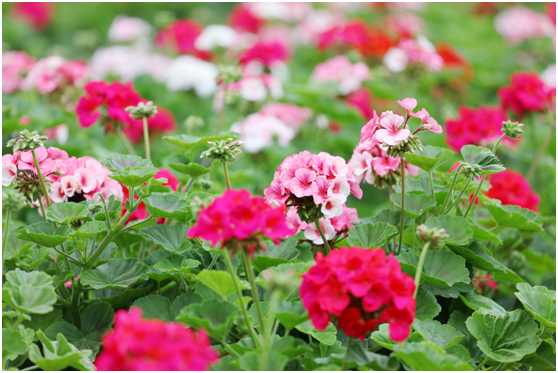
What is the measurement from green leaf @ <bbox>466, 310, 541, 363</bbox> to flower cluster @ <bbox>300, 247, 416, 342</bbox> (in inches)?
17.5

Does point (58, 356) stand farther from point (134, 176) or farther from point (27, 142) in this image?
point (27, 142)

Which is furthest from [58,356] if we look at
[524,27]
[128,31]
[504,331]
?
[524,27]

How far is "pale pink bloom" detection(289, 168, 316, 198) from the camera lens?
1.36 m

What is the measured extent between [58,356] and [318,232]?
779 mm

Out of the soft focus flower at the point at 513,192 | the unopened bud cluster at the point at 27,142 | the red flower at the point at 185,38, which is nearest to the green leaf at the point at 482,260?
the soft focus flower at the point at 513,192

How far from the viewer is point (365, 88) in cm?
393

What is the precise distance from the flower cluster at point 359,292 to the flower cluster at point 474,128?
5.32ft

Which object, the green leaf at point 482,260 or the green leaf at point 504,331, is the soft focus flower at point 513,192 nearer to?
the green leaf at point 482,260

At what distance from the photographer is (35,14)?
6.49 metres

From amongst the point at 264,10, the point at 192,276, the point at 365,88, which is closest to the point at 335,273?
the point at 192,276

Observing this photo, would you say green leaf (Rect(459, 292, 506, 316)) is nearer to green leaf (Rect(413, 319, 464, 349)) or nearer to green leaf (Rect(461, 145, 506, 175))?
green leaf (Rect(413, 319, 464, 349))

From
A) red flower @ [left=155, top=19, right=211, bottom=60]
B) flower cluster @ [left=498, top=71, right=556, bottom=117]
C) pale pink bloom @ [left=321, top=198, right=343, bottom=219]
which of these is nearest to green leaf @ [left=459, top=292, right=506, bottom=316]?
pale pink bloom @ [left=321, top=198, right=343, bottom=219]

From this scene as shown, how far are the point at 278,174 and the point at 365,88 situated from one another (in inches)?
105

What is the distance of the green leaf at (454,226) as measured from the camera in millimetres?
1434
